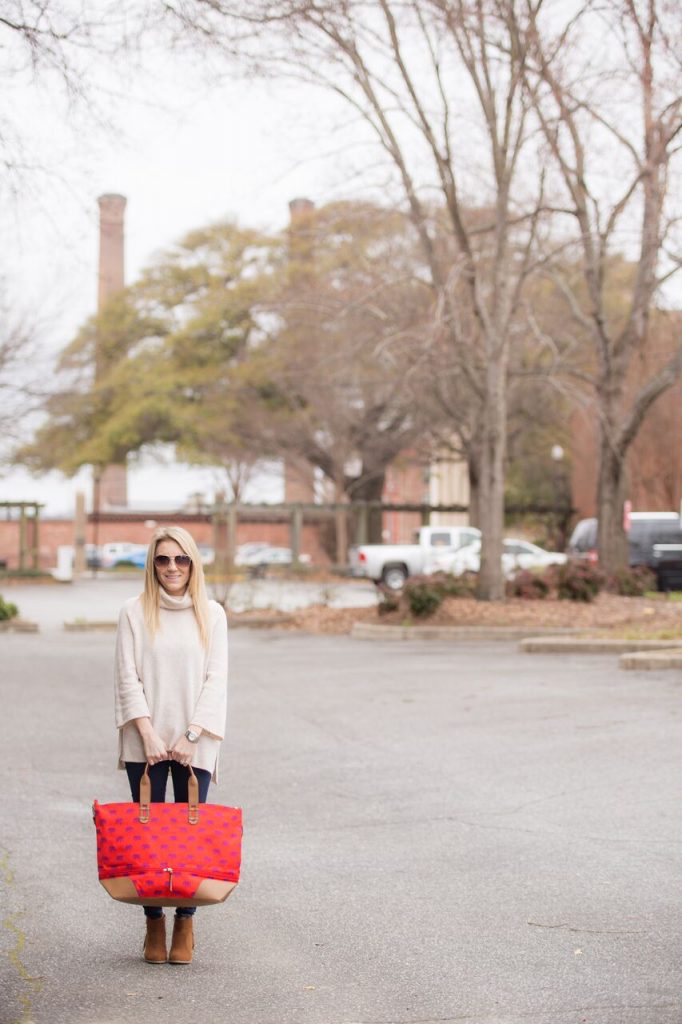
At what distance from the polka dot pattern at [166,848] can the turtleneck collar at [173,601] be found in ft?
2.38

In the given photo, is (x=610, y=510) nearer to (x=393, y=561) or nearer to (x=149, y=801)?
(x=393, y=561)

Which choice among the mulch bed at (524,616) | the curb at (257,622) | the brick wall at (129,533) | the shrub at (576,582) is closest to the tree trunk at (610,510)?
the mulch bed at (524,616)

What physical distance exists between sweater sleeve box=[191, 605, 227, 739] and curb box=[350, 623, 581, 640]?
51.5 ft

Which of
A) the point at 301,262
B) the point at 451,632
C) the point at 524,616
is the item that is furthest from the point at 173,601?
the point at 301,262

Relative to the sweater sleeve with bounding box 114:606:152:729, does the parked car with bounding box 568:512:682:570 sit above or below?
above

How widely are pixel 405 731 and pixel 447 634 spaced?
9.75 m

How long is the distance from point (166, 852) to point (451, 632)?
1642 cm

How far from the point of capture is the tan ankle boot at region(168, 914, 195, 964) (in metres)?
5.16

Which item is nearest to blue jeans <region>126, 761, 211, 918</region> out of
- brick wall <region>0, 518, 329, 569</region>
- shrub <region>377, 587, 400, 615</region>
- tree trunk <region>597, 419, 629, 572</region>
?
shrub <region>377, 587, 400, 615</region>

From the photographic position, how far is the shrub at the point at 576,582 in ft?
78.3

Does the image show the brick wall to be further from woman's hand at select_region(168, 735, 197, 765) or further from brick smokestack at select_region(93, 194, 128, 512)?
woman's hand at select_region(168, 735, 197, 765)

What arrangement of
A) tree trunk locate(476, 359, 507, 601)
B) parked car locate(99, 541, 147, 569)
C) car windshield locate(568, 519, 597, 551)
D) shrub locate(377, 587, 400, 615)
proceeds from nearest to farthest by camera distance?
1. shrub locate(377, 587, 400, 615)
2. tree trunk locate(476, 359, 507, 601)
3. car windshield locate(568, 519, 597, 551)
4. parked car locate(99, 541, 147, 569)

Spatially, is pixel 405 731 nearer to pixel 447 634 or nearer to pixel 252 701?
pixel 252 701

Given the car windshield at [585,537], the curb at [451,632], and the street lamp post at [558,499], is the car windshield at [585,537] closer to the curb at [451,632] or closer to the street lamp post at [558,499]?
the street lamp post at [558,499]
